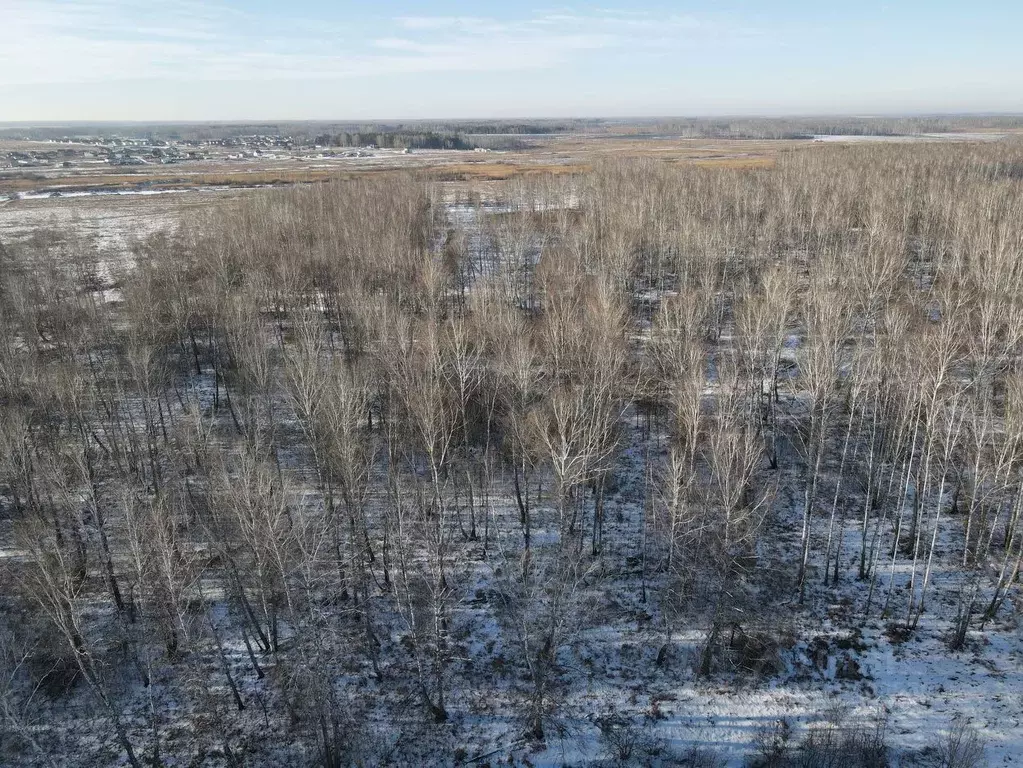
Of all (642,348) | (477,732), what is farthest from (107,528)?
(642,348)

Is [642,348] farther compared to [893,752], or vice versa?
[642,348]

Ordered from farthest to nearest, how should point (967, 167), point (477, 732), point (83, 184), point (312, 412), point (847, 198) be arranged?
point (83, 184) < point (967, 167) < point (847, 198) < point (312, 412) < point (477, 732)

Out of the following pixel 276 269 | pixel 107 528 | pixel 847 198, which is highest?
pixel 847 198

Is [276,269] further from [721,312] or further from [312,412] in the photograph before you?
[721,312]

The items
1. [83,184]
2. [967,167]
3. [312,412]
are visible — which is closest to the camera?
[312,412]

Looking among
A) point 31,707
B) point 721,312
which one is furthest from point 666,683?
point 721,312

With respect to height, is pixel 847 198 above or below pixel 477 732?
above

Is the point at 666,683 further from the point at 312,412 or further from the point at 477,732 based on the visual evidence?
the point at 312,412
